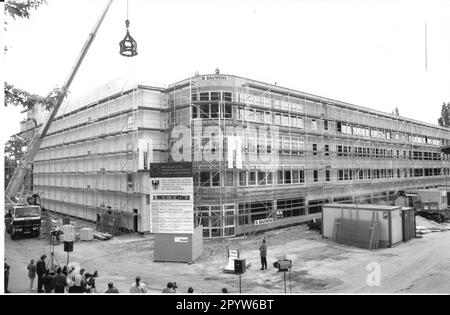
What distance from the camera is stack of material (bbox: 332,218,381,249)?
2002 centimetres

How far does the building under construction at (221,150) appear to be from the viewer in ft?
75.0

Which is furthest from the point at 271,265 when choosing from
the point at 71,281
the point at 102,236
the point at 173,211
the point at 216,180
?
the point at 102,236

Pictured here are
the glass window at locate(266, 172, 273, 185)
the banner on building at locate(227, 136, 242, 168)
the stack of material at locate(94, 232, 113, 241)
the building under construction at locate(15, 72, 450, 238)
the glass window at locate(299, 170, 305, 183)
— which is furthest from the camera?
the glass window at locate(299, 170, 305, 183)

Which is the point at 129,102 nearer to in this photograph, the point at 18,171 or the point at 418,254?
the point at 18,171

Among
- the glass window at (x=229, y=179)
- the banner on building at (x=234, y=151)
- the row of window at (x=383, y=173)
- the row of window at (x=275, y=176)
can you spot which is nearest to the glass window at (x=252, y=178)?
the row of window at (x=275, y=176)

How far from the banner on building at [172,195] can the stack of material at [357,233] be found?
368 inches

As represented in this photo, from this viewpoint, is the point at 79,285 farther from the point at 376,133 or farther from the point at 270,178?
the point at 376,133

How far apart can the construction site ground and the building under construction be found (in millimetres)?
2645

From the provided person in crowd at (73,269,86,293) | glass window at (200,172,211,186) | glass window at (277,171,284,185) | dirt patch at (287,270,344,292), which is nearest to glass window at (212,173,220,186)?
glass window at (200,172,211,186)

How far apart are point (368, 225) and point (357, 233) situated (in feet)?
2.62

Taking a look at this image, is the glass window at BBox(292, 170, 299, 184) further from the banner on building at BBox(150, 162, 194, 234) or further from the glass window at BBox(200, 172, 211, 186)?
the banner on building at BBox(150, 162, 194, 234)

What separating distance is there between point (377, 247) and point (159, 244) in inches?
446

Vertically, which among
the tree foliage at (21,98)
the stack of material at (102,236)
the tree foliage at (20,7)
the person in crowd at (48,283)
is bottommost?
the stack of material at (102,236)

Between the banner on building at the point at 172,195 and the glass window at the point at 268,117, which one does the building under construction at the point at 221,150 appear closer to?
the glass window at the point at 268,117
